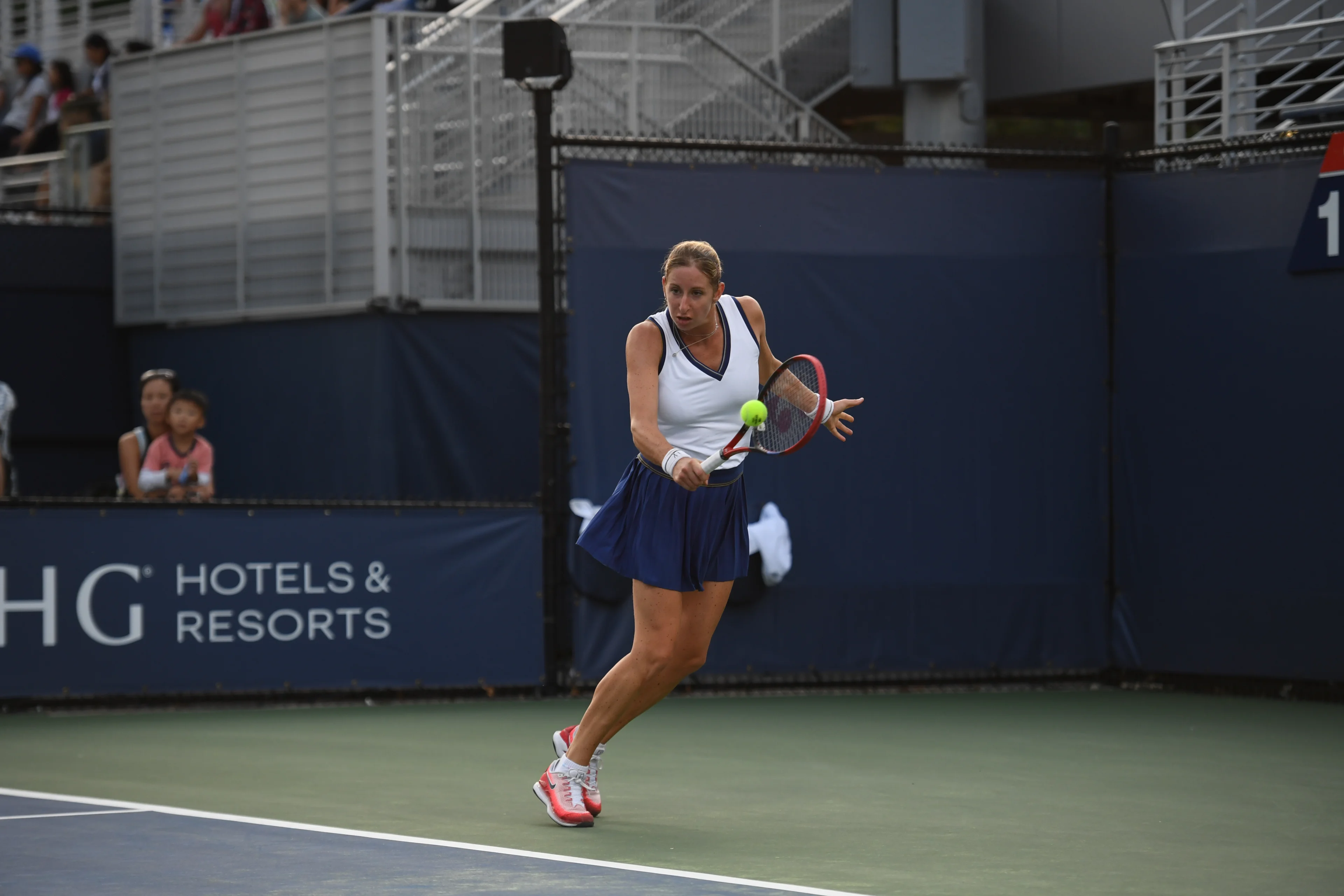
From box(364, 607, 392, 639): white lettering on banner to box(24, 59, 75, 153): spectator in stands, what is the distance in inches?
374

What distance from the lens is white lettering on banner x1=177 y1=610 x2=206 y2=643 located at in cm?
995

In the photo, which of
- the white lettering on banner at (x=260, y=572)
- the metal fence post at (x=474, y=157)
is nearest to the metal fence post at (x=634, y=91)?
the metal fence post at (x=474, y=157)

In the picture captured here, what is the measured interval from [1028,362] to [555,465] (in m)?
2.69

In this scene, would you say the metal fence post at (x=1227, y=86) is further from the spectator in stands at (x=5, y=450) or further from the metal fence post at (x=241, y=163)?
the spectator in stands at (x=5, y=450)

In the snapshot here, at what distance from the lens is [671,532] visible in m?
6.27

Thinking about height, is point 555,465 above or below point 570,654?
above

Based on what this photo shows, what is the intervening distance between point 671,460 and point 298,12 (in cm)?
1005

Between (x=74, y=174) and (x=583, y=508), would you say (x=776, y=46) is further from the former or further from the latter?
(x=583, y=508)

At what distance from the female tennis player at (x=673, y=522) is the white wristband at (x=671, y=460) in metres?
0.21

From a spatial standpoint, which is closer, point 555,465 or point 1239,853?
point 1239,853

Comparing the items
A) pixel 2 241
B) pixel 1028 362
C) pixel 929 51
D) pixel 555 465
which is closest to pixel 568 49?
pixel 555 465

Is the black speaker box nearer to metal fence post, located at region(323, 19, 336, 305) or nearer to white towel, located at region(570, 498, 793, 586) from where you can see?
white towel, located at region(570, 498, 793, 586)

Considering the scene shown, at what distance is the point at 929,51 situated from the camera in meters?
14.8

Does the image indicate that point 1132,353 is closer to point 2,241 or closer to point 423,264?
point 423,264
